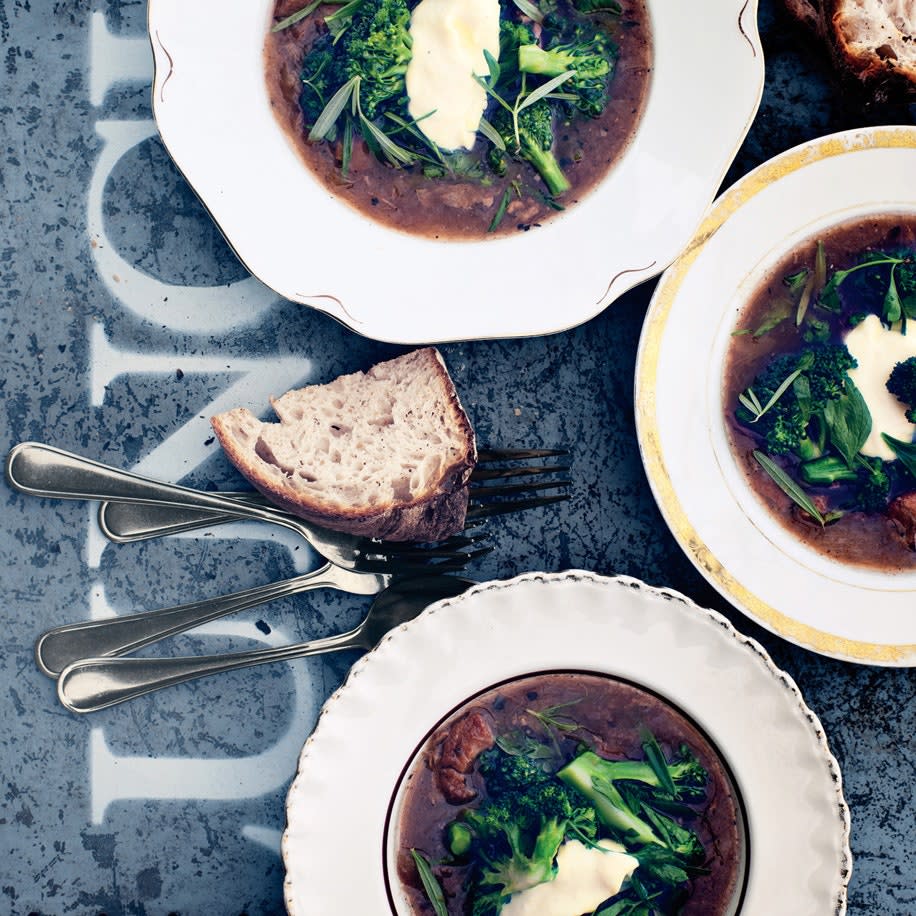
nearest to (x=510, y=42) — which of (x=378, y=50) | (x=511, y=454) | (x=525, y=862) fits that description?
(x=378, y=50)

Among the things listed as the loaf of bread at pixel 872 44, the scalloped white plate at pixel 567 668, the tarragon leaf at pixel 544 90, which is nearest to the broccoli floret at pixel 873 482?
the scalloped white plate at pixel 567 668

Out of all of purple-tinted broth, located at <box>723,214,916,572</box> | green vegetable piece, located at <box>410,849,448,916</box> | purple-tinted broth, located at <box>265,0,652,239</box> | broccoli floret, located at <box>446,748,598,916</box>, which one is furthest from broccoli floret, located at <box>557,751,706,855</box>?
purple-tinted broth, located at <box>265,0,652,239</box>

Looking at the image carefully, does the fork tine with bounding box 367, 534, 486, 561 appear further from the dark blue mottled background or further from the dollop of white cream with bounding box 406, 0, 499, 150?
the dollop of white cream with bounding box 406, 0, 499, 150

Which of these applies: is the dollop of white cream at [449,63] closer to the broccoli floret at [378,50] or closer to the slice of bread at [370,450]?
the broccoli floret at [378,50]

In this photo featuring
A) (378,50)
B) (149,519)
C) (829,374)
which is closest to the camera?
(378,50)

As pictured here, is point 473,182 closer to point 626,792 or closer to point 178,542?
point 178,542

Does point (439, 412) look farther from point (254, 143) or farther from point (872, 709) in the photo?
point (872, 709)
